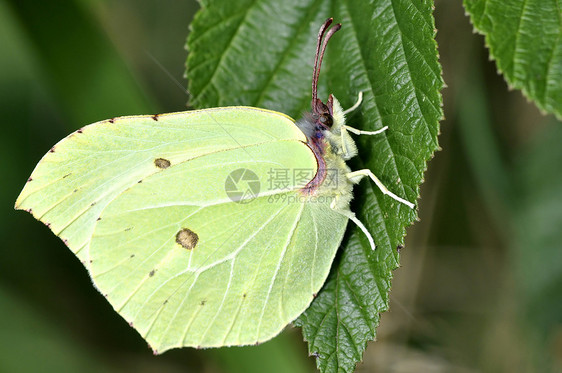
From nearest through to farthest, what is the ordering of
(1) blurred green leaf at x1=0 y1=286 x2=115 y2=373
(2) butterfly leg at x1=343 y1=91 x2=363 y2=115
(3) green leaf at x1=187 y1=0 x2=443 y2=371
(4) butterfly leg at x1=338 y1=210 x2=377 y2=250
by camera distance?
(3) green leaf at x1=187 y1=0 x2=443 y2=371, (4) butterfly leg at x1=338 y1=210 x2=377 y2=250, (2) butterfly leg at x1=343 y1=91 x2=363 y2=115, (1) blurred green leaf at x1=0 y1=286 x2=115 y2=373

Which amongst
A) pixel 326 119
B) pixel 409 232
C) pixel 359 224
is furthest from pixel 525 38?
pixel 409 232

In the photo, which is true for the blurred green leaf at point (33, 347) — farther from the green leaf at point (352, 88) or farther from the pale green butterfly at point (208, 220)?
Result: the green leaf at point (352, 88)

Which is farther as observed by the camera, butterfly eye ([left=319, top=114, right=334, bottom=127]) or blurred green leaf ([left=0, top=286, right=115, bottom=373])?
blurred green leaf ([left=0, top=286, right=115, bottom=373])

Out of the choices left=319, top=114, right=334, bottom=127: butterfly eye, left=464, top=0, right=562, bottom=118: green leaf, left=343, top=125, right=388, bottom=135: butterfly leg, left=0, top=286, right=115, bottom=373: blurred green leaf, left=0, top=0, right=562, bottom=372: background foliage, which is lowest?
left=0, top=286, right=115, bottom=373: blurred green leaf

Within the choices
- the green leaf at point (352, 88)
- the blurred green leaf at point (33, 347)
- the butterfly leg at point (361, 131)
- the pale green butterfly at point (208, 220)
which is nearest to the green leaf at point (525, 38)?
the green leaf at point (352, 88)

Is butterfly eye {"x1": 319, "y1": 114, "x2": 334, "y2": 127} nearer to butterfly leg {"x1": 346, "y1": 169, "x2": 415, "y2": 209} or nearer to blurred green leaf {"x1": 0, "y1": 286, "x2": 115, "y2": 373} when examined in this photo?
butterfly leg {"x1": 346, "y1": 169, "x2": 415, "y2": 209}

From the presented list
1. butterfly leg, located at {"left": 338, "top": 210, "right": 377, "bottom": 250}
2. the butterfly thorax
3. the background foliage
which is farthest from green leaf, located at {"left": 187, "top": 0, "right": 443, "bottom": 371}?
the background foliage

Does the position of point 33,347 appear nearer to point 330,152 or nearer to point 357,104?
point 330,152
